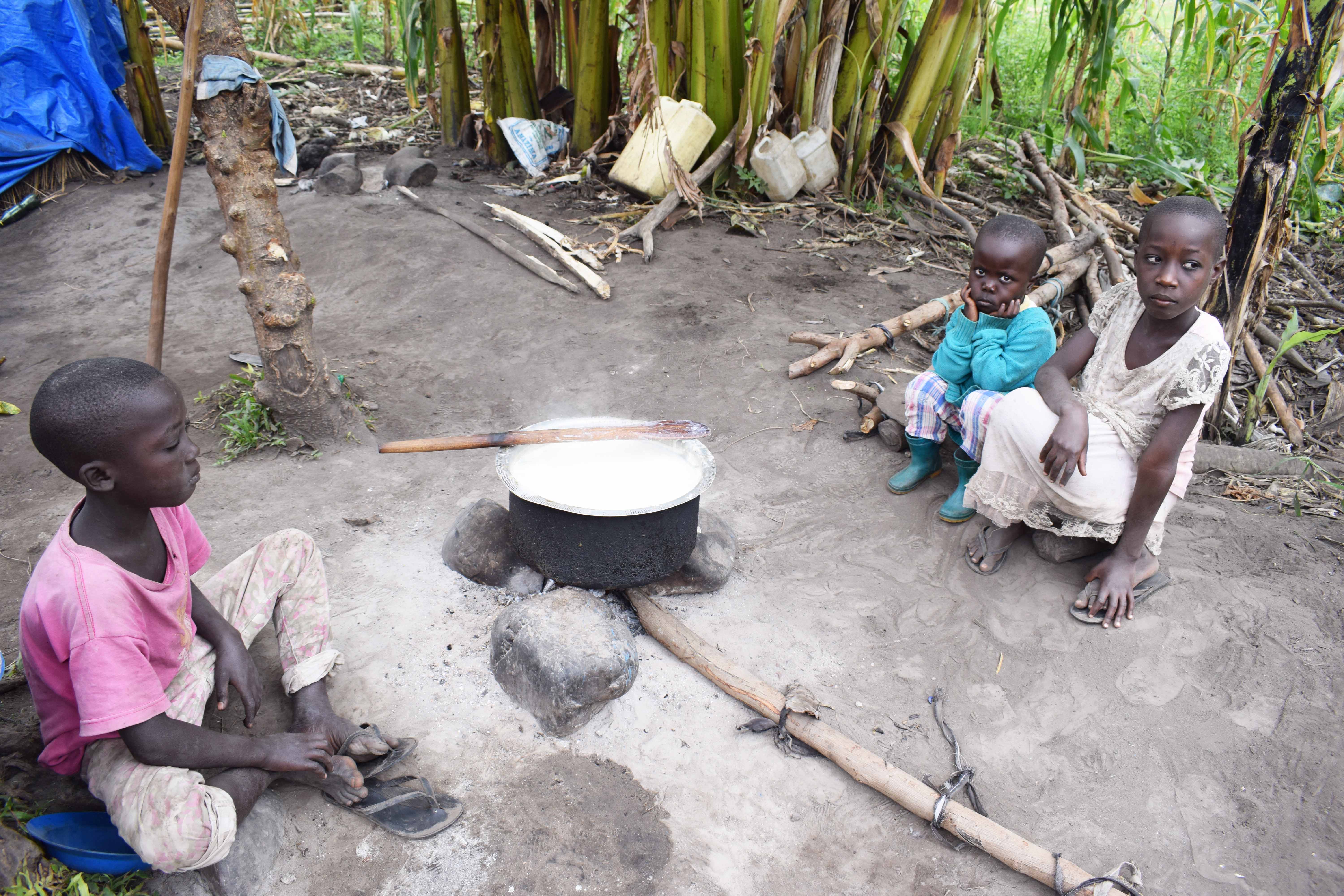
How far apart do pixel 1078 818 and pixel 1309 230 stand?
573cm

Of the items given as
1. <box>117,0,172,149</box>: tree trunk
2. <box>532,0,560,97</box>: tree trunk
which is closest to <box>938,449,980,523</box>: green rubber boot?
<box>532,0,560,97</box>: tree trunk

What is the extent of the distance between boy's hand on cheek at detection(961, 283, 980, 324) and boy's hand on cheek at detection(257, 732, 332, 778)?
2335mm

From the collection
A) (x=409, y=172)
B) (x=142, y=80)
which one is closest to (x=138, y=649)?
(x=409, y=172)

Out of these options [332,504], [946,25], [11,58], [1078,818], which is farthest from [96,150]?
[1078,818]

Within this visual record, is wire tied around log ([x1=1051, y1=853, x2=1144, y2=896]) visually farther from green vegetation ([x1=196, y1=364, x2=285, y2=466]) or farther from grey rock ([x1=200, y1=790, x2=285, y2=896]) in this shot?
green vegetation ([x1=196, y1=364, x2=285, y2=466])

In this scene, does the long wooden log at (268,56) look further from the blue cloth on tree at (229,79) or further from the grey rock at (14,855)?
the grey rock at (14,855)

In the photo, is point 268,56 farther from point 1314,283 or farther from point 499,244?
point 1314,283

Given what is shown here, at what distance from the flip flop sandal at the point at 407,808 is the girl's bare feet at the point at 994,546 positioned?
1.81 metres

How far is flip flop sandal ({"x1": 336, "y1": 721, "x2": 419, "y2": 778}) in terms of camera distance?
2.01 metres

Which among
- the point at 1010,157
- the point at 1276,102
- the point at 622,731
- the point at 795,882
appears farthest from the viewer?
the point at 1010,157

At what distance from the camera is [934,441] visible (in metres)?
3.09

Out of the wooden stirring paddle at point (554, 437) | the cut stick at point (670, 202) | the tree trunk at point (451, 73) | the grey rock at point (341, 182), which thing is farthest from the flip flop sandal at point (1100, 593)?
the tree trunk at point (451, 73)

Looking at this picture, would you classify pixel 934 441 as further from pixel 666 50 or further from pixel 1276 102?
pixel 666 50

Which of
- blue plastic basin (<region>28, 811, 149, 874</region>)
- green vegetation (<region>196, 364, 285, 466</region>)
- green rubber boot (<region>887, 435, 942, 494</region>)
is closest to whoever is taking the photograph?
blue plastic basin (<region>28, 811, 149, 874</region>)
